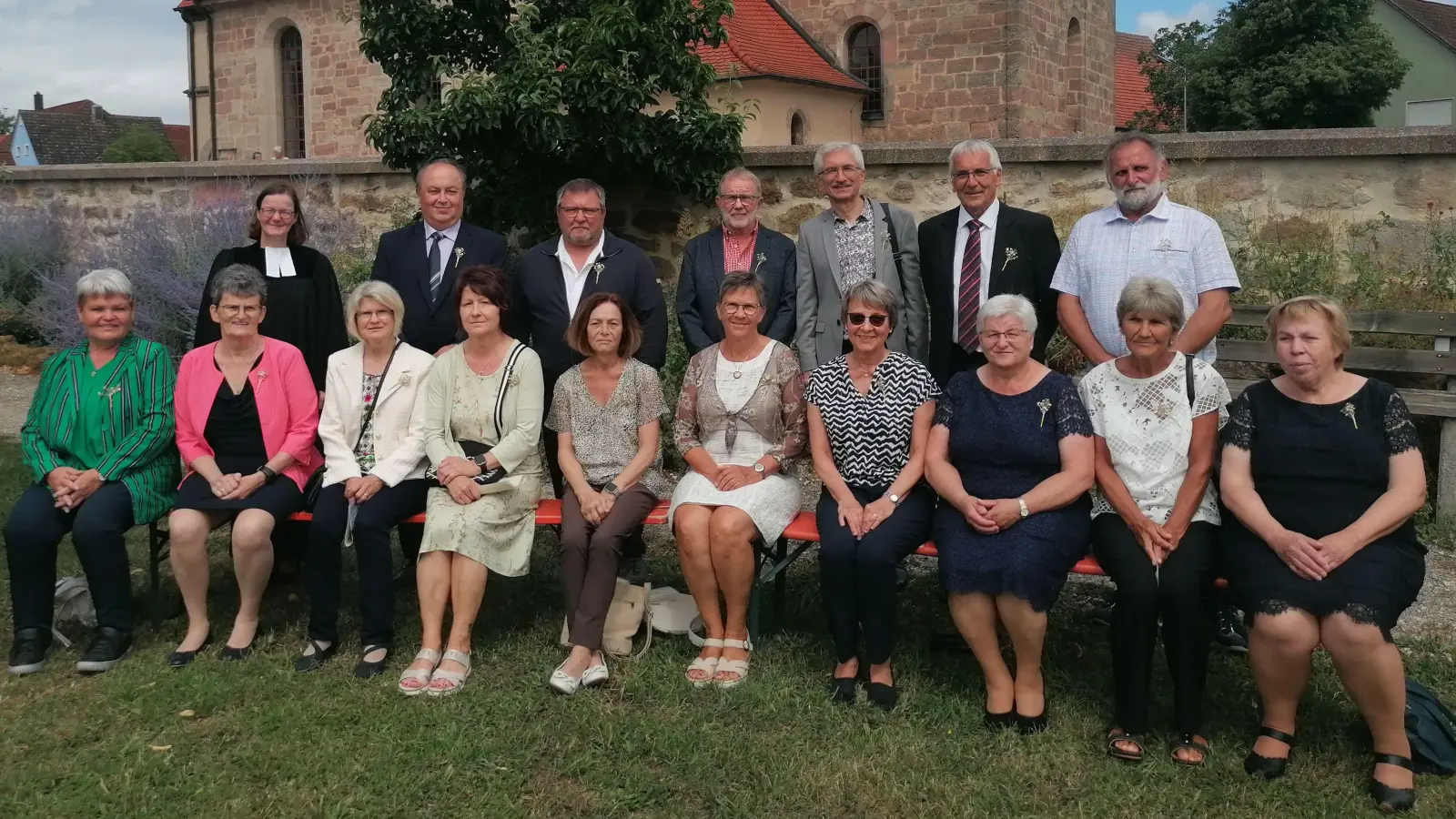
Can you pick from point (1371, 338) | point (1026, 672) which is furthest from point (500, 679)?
point (1371, 338)

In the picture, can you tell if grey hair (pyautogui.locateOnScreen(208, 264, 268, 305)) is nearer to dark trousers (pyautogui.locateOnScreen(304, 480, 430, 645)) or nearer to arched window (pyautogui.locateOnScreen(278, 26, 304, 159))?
dark trousers (pyautogui.locateOnScreen(304, 480, 430, 645))

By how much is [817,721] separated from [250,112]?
2258cm

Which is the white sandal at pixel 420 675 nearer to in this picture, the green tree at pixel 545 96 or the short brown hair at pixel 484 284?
the short brown hair at pixel 484 284

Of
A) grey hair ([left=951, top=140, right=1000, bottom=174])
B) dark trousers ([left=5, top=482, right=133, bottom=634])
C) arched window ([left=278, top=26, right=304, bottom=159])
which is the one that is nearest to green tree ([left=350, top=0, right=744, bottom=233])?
grey hair ([left=951, top=140, right=1000, bottom=174])

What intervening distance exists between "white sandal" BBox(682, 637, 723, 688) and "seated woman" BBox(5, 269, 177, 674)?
2.18 metres

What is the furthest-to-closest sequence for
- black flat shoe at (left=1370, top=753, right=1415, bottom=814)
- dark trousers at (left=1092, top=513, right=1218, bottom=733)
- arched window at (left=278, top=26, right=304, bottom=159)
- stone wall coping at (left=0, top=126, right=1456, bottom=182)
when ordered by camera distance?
1. arched window at (left=278, top=26, right=304, bottom=159)
2. stone wall coping at (left=0, top=126, right=1456, bottom=182)
3. dark trousers at (left=1092, top=513, right=1218, bottom=733)
4. black flat shoe at (left=1370, top=753, right=1415, bottom=814)

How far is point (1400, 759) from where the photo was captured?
332 cm

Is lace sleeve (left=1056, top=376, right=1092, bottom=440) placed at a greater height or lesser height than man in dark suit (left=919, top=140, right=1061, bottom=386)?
lesser

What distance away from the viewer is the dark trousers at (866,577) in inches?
158

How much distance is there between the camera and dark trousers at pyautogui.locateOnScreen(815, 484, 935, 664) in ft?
13.2

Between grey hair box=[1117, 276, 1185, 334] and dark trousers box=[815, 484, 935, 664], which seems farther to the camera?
dark trousers box=[815, 484, 935, 664]

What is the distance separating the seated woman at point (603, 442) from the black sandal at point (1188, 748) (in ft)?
6.49

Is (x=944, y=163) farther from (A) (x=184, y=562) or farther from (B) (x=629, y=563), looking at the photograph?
(A) (x=184, y=562)

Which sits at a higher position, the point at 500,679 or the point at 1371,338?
the point at 1371,338
